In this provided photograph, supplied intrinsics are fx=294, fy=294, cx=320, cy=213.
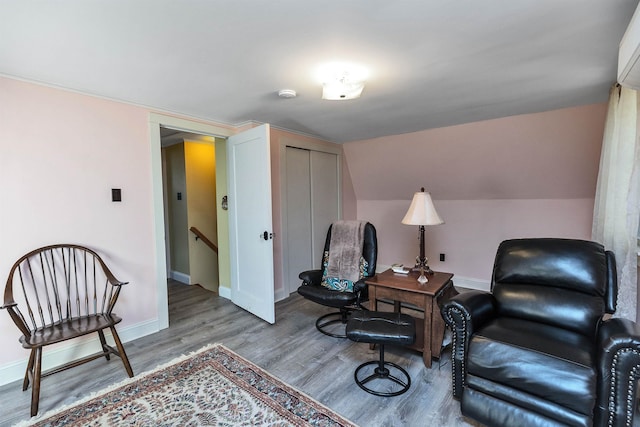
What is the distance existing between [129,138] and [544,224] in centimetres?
466

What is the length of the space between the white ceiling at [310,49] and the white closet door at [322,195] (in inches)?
58.3

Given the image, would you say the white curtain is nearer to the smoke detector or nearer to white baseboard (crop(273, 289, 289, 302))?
the smoke detector

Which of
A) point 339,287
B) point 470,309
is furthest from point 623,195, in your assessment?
point 339,287

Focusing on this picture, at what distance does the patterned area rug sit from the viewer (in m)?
1.69

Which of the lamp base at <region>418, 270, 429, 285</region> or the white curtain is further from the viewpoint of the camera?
the lamp base at <region>418, 270, 429, 285</region>

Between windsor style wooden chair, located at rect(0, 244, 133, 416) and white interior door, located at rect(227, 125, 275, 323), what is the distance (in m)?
1.19

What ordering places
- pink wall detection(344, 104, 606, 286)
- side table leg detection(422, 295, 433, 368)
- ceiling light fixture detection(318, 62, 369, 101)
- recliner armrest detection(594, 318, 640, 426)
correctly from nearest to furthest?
1. recliner armrest detection(594, 318, 640, 426)
2. ceiling light fixture detection(318, 62, 369, 101)
3. side table leg detection(422, 295, 433, 368)
4. pink wall detection(344, 104, 606, 286)

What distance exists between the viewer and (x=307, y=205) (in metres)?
4.06

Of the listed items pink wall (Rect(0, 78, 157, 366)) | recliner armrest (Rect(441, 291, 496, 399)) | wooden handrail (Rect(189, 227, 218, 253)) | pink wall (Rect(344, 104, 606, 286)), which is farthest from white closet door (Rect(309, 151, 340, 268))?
recliner armrest (Rect(441, 291, 496, 399))

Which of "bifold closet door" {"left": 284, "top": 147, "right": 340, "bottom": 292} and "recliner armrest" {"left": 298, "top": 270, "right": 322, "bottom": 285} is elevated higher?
"bifold closet door" {"left": 284, "top": 147, "right": 340, "bottom": 292}

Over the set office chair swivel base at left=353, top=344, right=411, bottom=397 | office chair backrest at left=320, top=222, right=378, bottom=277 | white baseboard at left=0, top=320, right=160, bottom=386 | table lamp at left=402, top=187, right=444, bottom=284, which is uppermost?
table lamp at left=402, top=187, right=444, bottom=284

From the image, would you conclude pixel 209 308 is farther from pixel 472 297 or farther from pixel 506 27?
pixel 506 27

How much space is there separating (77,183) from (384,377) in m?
2.78

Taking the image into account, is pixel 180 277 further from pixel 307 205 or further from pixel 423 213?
pixel 423 213
